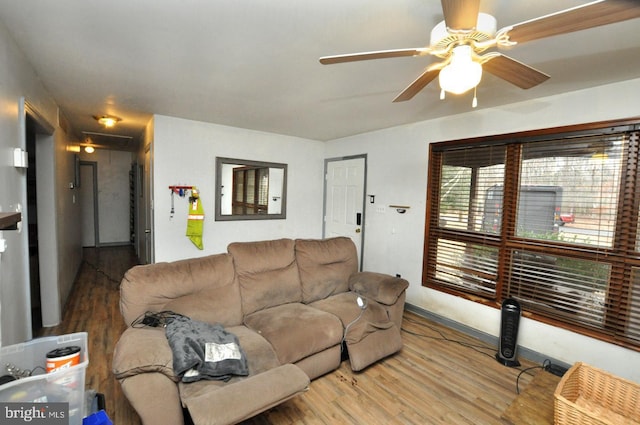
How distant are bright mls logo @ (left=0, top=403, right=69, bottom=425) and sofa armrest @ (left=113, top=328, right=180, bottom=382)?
0.39 m

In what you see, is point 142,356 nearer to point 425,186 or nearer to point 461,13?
point 461,13

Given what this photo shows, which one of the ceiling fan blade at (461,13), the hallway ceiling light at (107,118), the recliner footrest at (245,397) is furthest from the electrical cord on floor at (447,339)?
the hallway ceiling light at (107,118)

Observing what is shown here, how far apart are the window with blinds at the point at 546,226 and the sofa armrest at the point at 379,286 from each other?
0.98 metres

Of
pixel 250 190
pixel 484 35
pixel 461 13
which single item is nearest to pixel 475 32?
pixel 484 35

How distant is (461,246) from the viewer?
11.1 feet

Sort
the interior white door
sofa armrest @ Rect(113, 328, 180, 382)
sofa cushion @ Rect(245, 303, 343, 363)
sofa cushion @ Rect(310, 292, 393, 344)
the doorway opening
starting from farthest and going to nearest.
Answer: the interior white door < the doorway opening < sofa cushion @ Rect(310, 292, 393, 344) < sofa cushion @ Rect(245, 303, 343, 363) < sofa armrest @ Rect(113, 328, 180, 382)

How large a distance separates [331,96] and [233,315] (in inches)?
84.5

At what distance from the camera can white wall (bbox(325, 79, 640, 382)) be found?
95.7 inches

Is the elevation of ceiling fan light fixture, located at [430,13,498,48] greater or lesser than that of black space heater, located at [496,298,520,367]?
greater

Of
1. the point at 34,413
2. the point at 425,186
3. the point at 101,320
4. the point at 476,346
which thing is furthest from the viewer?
the point at 425,186

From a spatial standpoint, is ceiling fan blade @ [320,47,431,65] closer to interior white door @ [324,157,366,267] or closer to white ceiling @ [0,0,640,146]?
white ceiling @ [0,0,640,146]

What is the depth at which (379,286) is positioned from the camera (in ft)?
9.50

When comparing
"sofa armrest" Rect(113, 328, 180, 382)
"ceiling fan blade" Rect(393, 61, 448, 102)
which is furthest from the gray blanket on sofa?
"ceiling fan blade" Rect(393, 61, 448, 102)

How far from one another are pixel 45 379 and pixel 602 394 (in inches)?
102
